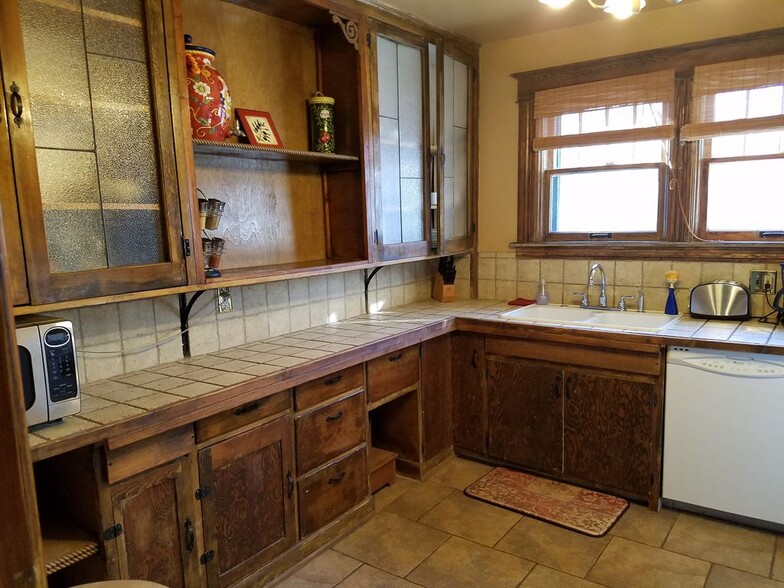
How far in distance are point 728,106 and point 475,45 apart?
152 centimetres

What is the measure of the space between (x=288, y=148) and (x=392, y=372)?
4.02 ft

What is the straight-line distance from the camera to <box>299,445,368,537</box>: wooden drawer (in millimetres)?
2377

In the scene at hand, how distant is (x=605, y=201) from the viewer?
340 cm

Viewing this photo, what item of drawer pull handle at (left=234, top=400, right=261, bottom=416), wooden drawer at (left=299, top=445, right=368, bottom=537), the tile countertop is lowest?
wooden drawer at (left=299, top=445, right=368, bottom=537)

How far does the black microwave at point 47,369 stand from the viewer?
5.12 feet

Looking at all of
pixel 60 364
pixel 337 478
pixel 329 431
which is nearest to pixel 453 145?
pixel 329 431

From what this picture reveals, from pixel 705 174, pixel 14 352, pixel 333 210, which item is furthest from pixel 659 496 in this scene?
pixel 14 352

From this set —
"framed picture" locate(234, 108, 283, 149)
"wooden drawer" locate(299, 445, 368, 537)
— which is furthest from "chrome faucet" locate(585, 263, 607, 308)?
"framed picture" locate(234, 108, 283, 149)

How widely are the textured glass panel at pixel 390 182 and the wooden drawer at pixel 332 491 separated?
113 centimetres

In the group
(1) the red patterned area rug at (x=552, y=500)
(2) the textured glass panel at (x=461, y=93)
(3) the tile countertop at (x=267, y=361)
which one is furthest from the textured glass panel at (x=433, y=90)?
(1) the red patterned area rug at (x=552, y=500)

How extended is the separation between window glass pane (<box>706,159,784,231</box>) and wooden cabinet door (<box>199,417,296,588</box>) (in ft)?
8.20

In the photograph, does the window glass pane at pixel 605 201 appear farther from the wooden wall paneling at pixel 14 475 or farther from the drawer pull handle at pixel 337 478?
the wooden wall paneling at pixel 14 475

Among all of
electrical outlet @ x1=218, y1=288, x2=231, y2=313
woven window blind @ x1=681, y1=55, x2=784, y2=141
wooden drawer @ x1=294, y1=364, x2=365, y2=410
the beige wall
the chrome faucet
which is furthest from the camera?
the chrome faucet

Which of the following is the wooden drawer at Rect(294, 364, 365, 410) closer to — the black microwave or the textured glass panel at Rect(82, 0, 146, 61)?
the black microwave
